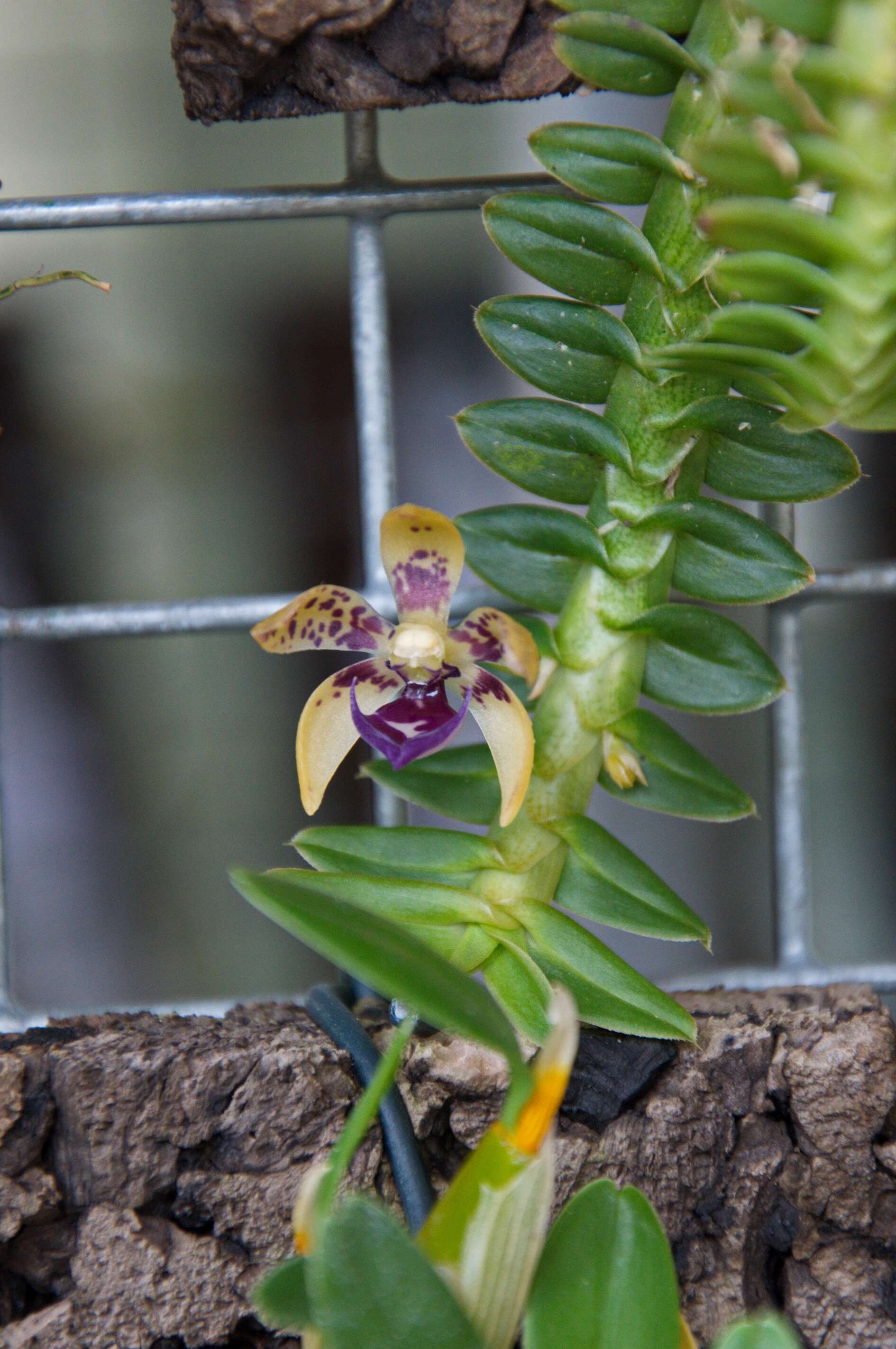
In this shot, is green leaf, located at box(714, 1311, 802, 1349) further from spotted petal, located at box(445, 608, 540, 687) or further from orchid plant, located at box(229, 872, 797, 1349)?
spotted petal, located at box(445, 608, 540, 687)

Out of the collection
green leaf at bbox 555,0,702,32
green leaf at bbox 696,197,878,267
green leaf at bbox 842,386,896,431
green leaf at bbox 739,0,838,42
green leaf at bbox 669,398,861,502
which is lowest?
green leaf at bbox 669,398,861,502

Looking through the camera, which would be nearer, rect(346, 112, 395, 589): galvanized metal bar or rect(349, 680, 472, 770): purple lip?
rect(349, 680, 472, 770): purple lip

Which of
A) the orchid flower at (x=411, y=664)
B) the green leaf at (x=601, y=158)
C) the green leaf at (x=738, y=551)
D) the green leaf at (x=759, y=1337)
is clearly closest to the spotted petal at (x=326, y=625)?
the orchid flower at (x=411, y=664)

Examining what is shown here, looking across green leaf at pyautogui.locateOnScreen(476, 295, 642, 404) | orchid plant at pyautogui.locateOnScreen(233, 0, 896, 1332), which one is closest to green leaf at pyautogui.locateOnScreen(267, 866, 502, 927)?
orchid plant at pyautogui.locateOnScreen(233, 0, 896, 1332)

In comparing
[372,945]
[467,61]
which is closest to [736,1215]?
[372,945]

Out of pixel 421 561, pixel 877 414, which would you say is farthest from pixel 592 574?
pixel 877 414

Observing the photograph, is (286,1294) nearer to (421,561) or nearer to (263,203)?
(421,561)

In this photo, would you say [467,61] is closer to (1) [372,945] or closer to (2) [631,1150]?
(1) [372,945]
